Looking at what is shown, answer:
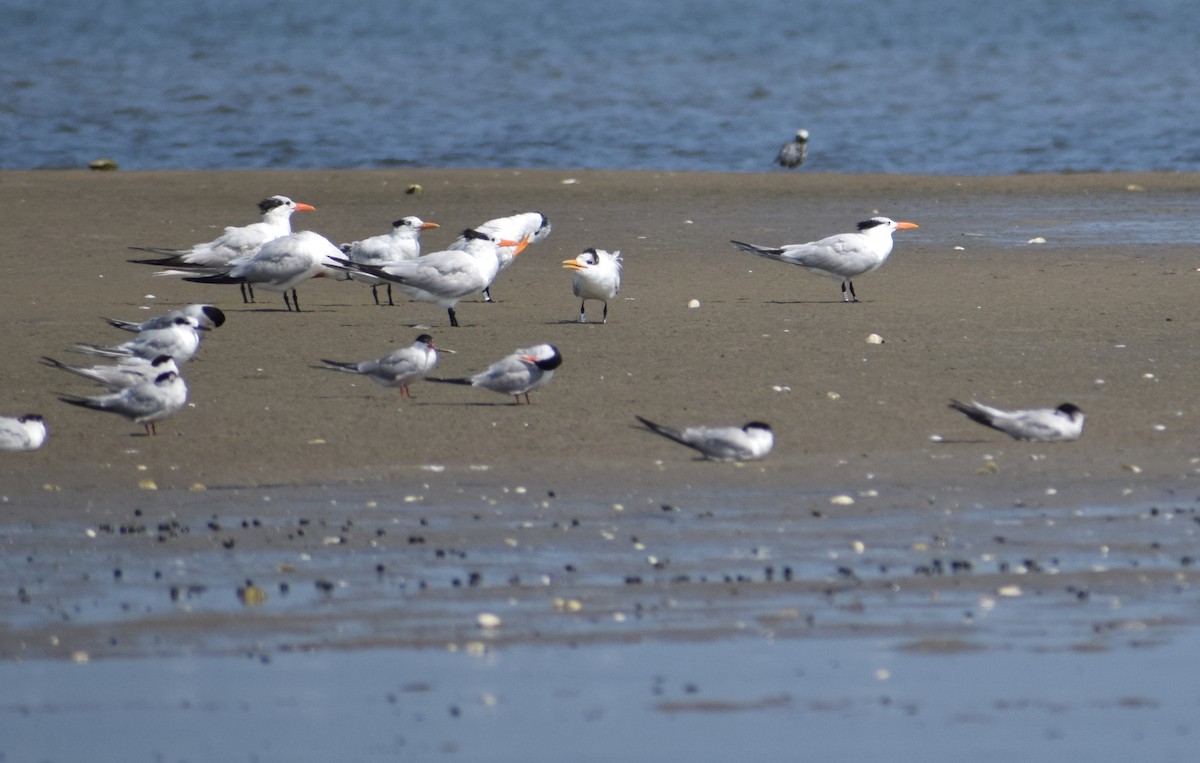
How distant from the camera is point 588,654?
201 inches

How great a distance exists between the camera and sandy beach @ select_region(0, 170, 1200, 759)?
5.31 meters

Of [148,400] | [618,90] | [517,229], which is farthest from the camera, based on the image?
[618,90]

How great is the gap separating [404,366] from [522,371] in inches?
22.8

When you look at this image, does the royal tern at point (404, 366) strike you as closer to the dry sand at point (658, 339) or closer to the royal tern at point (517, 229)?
the dry sand at point (658, 339)

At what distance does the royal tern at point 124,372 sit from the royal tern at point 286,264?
106 inches

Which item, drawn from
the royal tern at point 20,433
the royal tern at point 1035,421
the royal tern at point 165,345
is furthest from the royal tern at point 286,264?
the royal tern at point 1035,421

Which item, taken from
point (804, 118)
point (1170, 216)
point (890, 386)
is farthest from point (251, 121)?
point (890, 386)

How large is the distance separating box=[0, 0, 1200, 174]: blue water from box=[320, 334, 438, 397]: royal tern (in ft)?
37.6

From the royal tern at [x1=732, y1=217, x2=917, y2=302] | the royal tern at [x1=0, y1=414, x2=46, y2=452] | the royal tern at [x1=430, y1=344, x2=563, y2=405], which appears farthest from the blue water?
the royal tern at [x1=0, y1=414, x2=46, y2=452]

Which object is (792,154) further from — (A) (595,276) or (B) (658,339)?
(B) (658,339)

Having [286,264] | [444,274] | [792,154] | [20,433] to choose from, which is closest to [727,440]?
[20,433]

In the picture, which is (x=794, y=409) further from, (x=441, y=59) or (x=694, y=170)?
(x=441, y=59)

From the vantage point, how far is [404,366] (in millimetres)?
8797

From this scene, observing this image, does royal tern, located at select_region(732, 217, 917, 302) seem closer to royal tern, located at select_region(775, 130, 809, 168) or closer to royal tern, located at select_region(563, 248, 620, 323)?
royal tern, located at select_region(563, 248, 620, 323)
